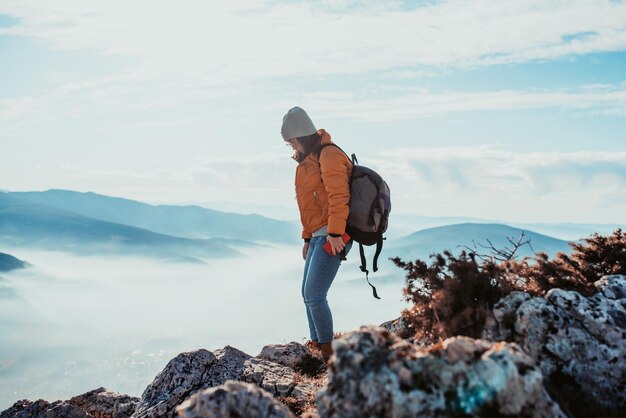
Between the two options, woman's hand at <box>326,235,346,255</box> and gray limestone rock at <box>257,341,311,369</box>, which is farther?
gray limestone rock at <box>257,341,311,369</box>

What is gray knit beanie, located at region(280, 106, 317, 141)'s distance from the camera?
7.79 m

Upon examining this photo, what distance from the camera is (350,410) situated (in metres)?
3.82

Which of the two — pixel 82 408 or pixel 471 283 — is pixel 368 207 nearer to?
pixel 471 283

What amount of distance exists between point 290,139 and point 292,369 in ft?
15.6

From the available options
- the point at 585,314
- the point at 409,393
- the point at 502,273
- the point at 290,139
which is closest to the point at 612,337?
the point at 585,314

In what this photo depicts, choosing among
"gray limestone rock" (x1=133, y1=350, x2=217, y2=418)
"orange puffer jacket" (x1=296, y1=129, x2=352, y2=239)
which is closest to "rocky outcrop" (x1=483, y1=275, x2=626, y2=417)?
"orange puffer jacket" (x1=296, y1=129, x2=352, y2=239)

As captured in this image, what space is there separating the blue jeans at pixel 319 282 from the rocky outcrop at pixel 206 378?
1.06 m

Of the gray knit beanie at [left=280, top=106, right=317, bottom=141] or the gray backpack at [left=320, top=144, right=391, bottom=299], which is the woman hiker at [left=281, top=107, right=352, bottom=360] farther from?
the gray backpack at [left=320, top=144, right=391, bottom=299]

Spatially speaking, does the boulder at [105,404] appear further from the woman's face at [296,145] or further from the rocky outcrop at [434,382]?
the rocky outcrop at [434,382]

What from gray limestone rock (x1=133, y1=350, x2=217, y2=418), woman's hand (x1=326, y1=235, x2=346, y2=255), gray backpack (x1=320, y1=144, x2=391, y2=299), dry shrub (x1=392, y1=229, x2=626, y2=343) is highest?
gray backpack (x1=320, y1=144, x2=391, y2=299)

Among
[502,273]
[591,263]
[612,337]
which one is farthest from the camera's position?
[591,263]

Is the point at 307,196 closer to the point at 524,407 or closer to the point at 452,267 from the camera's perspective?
the point at 452,267

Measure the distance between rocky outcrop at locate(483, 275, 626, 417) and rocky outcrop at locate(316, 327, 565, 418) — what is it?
0.91 metres

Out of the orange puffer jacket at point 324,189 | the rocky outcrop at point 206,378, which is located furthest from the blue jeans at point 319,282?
the rocky outcrop at point 206,378
